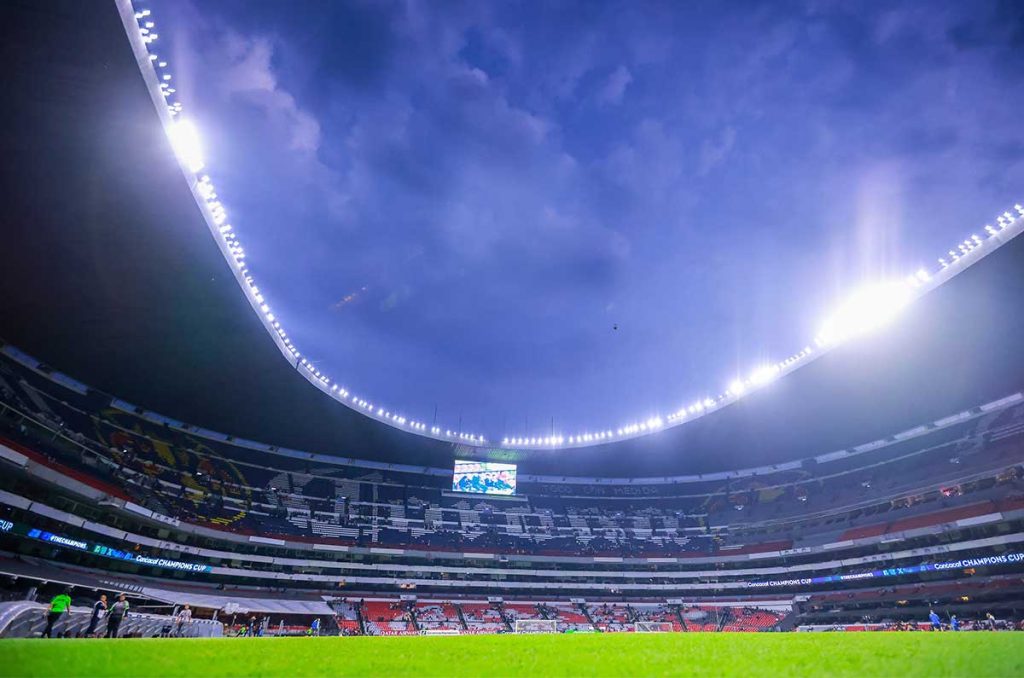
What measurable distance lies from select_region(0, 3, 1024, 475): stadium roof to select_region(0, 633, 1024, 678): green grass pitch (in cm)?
2013

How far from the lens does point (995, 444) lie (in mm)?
42125

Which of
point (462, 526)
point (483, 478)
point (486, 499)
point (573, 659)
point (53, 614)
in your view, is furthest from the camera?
point (486, 499)

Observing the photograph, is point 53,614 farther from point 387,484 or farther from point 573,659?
point 387,484

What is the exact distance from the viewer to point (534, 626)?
4278 centimetres

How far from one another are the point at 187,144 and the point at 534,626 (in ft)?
138

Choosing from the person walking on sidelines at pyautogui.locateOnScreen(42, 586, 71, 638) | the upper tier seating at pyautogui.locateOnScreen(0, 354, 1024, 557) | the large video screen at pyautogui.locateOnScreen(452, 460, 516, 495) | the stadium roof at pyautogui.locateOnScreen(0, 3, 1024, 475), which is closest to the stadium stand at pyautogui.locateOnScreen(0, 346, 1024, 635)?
the upper tier seating at pyautogui.locateOnScreen(0, 354, 1024, 557)

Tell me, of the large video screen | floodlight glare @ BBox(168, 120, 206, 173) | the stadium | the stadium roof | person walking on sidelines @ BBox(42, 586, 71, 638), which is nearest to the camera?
the stadium

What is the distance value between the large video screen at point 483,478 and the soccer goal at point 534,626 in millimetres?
14861

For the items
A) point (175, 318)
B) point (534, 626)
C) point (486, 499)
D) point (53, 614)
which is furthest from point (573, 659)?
point (486, 499)

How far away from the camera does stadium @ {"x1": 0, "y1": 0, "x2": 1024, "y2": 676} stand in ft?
19.4

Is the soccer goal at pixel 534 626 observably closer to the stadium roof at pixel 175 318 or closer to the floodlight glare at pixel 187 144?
the stadium roof at pixel 175 318

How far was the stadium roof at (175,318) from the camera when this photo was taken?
60.3ft

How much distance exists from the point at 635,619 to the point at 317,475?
35.8m

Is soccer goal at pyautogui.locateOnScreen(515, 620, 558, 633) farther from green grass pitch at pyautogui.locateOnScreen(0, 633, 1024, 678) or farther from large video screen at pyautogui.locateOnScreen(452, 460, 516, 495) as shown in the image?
green grass pitch at pyautogui.locateOnScreen(0, 633, 1024, 678)
